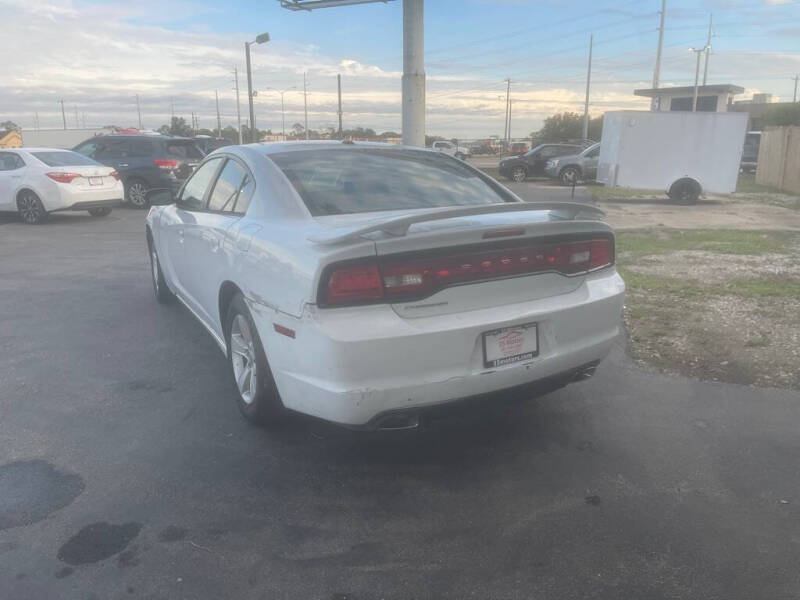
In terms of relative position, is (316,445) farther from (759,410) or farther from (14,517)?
(759,410)

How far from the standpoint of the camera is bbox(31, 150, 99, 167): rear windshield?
12664 millimetres

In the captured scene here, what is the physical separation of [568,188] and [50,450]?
2027cm

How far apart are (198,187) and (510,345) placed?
2.98 meters

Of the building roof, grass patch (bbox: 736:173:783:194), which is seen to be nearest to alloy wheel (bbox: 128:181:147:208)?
grass patch (bbox: 736:173:783:194)

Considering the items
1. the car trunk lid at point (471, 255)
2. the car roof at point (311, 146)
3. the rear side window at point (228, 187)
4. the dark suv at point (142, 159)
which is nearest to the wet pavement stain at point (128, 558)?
the car trunk lid at point (471, 255)

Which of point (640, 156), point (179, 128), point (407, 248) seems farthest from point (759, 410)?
point (179, 128)

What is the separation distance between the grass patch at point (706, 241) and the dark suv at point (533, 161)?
1411 centimetres

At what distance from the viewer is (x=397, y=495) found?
9.98 ft

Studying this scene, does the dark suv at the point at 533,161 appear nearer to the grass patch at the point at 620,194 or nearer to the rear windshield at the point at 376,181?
the grass patch at the point at 620,194

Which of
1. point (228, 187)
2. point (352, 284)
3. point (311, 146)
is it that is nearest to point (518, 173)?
point (311, 146)

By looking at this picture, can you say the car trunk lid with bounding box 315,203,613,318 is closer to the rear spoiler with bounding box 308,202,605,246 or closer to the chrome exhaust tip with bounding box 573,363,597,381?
the rear spoiler with bounding box 308,202,605,246

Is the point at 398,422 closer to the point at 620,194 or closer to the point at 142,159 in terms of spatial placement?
the point at 142,159

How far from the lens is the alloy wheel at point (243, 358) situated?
3.61 m

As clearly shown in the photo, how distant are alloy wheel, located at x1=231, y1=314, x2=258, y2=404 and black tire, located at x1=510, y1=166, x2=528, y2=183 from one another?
22666 mm
